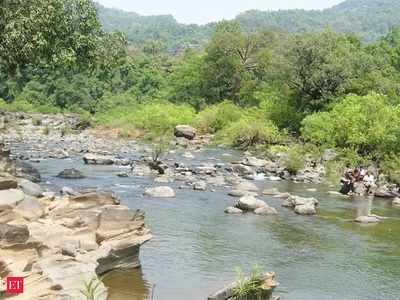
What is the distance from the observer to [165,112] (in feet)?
171

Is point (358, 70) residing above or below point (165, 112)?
above

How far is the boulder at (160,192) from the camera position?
21.6 meters

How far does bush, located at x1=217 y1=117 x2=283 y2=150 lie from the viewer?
136 feet

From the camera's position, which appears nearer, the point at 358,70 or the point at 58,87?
the point at 358,70

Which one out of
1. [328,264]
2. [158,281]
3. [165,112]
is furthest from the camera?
[165,112]

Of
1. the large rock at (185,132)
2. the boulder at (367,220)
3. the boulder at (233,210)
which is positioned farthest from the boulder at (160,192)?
the large rock at (185,132)

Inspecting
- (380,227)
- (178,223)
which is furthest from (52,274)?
(380,227)

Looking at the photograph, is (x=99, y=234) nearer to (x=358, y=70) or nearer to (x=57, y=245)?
(x=57, y=245)

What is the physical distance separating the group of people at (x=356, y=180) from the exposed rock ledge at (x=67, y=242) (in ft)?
45.4

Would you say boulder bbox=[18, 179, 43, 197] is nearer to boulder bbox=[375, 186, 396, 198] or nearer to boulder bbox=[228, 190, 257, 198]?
boulder bbox=[228, 190, 257, 198]

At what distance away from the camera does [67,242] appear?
38.2 ft

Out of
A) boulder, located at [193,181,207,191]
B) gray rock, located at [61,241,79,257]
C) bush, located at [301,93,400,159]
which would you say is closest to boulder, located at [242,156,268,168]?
bush, located at [301,93,400,159]

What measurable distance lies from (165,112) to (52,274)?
4258cm

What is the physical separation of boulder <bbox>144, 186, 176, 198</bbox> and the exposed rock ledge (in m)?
7.47
